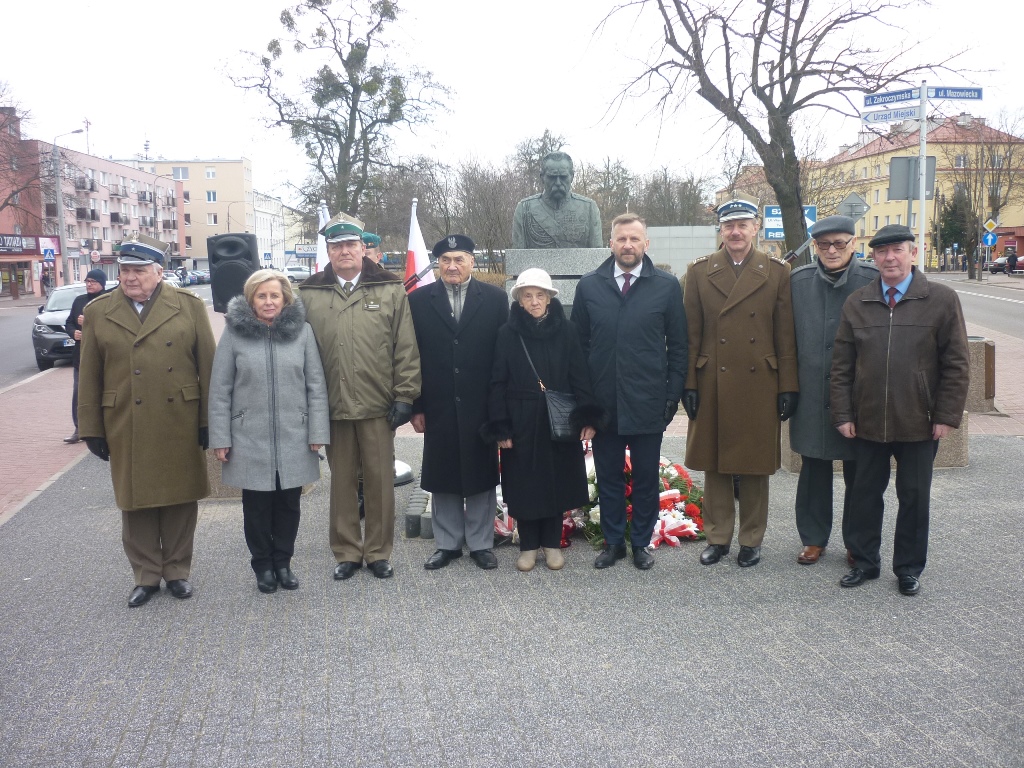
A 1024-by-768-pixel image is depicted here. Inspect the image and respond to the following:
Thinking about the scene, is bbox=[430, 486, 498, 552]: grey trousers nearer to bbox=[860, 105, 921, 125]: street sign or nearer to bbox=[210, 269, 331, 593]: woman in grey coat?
bbox=[210, 269, 331, 593]: woman in grey coat

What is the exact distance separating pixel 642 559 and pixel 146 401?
3.02m

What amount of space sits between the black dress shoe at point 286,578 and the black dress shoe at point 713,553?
2.46 m

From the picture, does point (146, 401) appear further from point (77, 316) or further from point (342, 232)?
point (77, 316)

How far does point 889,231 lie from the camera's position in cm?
489

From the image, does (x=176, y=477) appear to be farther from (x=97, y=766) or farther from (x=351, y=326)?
(x=97, y=766)

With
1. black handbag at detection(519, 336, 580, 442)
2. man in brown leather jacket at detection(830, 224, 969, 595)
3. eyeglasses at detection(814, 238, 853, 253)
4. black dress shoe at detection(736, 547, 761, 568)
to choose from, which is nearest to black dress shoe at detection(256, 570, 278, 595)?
black handbag at detection(519, 336, 580, 442)

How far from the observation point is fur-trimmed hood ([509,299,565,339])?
5254 mm

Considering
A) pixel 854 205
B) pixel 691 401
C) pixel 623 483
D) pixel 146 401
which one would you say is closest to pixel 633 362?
pixel 691 401

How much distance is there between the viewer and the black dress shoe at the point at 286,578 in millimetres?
5198

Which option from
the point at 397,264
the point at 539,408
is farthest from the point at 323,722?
the point at 397,264

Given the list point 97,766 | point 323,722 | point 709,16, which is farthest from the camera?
point 709,16

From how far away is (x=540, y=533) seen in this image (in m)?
5.56

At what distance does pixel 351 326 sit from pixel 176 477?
1296 millimetres

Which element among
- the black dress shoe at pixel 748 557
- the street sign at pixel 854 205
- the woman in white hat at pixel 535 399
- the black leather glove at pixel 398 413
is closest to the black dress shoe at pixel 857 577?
the black dress shoe at pixel 748 557
